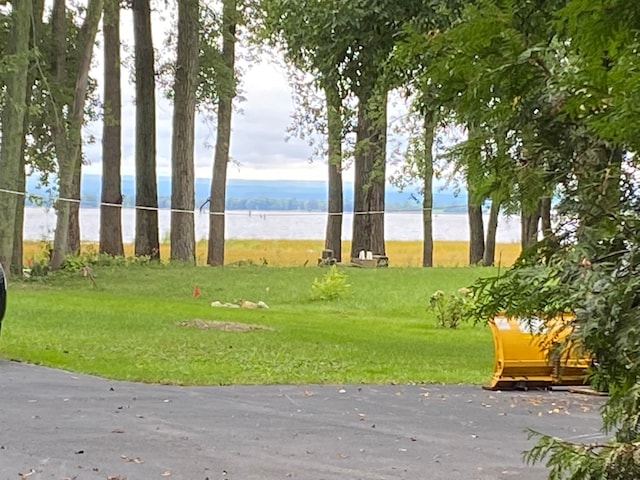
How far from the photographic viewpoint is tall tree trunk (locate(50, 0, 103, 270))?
62.8 feet

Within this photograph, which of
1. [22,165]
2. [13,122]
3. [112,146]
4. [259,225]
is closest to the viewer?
[13,122]

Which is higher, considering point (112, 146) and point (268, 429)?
point (112, 146)

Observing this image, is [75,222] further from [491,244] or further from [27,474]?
[27,474]

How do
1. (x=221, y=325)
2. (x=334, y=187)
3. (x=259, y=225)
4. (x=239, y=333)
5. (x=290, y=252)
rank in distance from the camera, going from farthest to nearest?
(x=334, y=187)
(x=259, y=225)
(x=290, y=252)
(x=221, y=325)
(x=239, y=333)

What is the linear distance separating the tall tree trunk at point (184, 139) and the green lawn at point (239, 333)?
2.92 meters

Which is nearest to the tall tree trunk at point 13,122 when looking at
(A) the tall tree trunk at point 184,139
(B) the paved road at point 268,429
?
(A) the tall tree trunk at point 184,139

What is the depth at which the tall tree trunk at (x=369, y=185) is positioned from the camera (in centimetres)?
2641

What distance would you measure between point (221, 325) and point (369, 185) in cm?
1513

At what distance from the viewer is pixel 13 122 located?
16781 mm

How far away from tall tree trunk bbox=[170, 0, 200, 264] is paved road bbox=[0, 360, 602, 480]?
15.4 meters

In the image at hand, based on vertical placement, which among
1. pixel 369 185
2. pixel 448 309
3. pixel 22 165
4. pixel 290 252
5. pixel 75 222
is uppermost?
pixel 369 185

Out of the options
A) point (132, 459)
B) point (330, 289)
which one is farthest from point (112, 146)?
point (132, 459)

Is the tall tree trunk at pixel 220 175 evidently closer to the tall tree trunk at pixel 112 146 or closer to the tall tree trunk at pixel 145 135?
the tall tree trunk at pixel 145 135

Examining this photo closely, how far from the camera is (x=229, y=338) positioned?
37.8 feet
